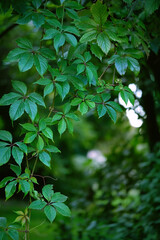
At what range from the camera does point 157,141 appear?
2596 mm

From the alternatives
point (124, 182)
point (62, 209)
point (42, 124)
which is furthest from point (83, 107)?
point (124, 182)

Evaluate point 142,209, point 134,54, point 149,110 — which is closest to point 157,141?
point 149,110

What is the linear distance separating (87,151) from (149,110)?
34.7ft

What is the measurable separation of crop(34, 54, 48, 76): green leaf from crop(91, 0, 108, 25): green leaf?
0.27 m

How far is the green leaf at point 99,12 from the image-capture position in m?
1.00

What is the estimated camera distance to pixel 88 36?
3.26ft

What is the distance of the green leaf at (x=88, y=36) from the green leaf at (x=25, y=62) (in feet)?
0.67

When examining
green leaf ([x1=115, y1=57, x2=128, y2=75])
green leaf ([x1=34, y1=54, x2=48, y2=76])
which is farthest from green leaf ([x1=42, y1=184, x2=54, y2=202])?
green leaf ([x1=115, y1=57, x2=128, y2=75])

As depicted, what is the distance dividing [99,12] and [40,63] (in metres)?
0.31

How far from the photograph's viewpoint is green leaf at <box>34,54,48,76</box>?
0.95 metres

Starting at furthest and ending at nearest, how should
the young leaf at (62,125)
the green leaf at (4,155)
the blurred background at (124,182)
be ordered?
1. the blurred background at (124,182)
2. the young leaf at (62,125)
3. the green leaf at (4,155)

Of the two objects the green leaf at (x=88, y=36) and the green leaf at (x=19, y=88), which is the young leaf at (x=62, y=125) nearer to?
the green leaf at (x=19, y=88)

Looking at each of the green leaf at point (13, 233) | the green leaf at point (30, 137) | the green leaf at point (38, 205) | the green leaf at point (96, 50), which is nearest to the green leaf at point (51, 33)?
the green leaf at point (96, 50)

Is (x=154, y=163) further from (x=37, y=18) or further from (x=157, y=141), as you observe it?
(x=37, y=18)
